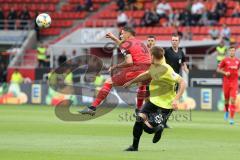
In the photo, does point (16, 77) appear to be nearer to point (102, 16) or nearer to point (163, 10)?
point (102, 16)

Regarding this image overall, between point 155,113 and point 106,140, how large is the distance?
2.55 metres

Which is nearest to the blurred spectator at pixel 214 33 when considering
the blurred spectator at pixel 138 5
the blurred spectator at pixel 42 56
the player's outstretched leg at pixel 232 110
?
the blurred spectator at pixel 138 5

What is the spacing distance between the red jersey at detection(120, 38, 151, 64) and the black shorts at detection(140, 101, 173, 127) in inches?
157

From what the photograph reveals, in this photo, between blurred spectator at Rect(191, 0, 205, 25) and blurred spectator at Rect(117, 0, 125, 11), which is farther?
blurred spectator at Rect(117, 0, 125, 11)

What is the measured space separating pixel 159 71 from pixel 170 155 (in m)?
1.58

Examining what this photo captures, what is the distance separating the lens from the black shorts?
1388 centimetres

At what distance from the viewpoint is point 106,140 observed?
16266 millimetres

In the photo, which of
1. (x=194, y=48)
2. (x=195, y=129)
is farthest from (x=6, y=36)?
(x=195, y=129)

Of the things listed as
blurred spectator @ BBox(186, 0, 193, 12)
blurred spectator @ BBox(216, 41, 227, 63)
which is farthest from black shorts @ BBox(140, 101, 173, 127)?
blurred spectator @ BBox(186, 0, 193, 12)

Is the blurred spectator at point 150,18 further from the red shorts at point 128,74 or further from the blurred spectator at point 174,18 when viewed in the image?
the red shorts at point 128,74

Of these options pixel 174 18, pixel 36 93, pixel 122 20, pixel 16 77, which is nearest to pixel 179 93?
pixel 36 93

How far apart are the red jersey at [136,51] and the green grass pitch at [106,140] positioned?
5.94 ft

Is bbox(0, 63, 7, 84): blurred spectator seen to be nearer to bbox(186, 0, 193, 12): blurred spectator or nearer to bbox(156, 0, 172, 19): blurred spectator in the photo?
bbox(156, 0, 172, 19): blurred spectator

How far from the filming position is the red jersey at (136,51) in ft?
58.6
